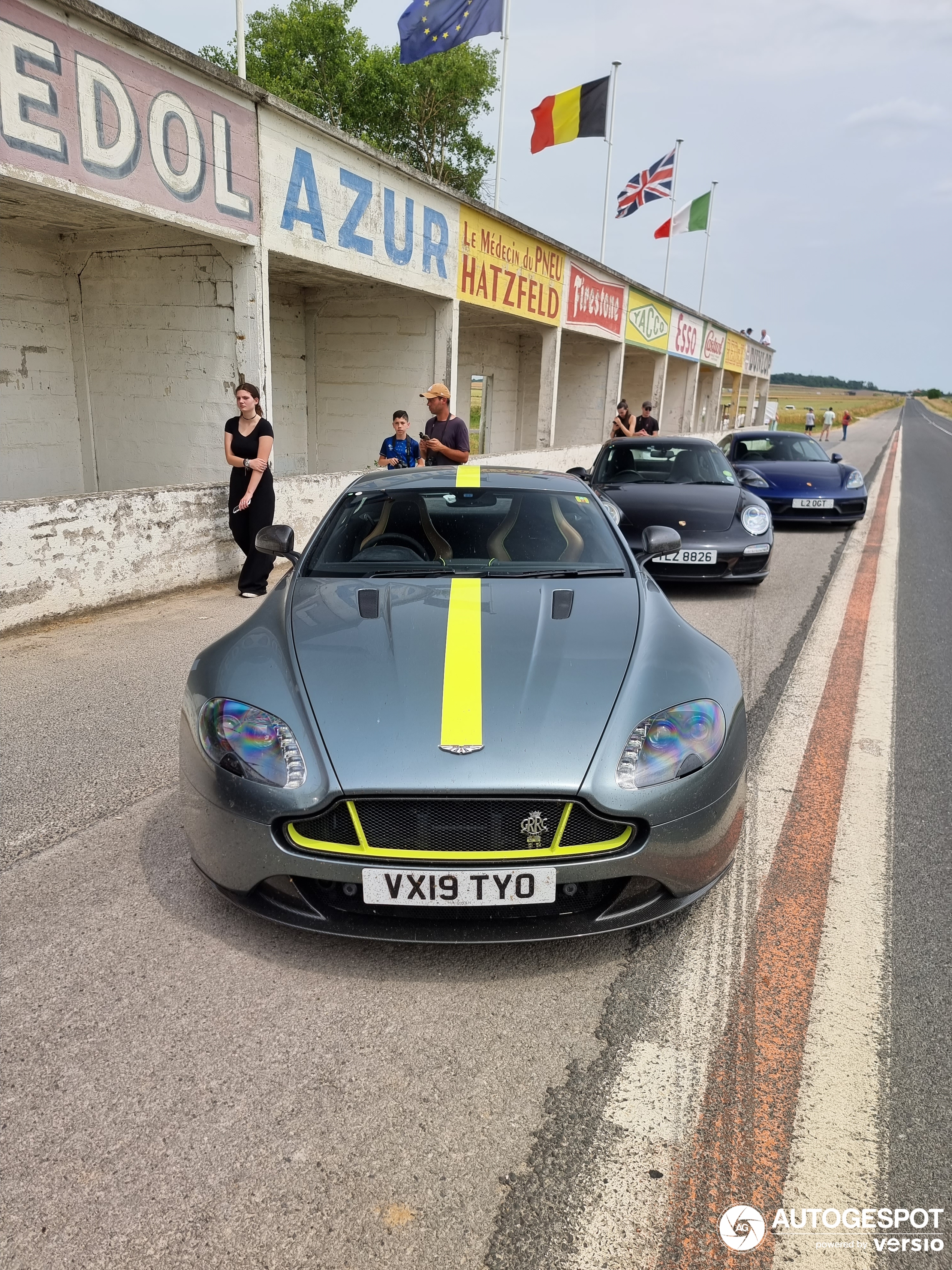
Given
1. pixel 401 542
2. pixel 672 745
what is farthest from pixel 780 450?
pixel 672 745

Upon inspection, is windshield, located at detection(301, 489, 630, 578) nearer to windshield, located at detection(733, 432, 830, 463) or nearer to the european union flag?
windshield, located at detection(733, 432, 830, 463)

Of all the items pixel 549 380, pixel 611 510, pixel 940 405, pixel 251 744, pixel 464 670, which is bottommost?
pixel 251 744

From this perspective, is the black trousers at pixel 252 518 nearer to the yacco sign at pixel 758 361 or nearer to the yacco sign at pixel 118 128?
the yacco sign at pixel 118 128

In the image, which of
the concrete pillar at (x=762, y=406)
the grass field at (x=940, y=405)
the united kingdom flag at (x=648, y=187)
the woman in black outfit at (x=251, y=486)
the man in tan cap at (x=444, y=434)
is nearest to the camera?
the woman in black outfit at (x=251, y=486)

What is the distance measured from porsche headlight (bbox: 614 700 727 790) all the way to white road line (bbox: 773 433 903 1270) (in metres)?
0.71

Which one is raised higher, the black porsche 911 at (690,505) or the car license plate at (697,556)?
the black porsche 911 at (690,505)

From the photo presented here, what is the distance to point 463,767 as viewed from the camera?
2.24 meters

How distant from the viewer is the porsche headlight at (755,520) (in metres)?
7.44

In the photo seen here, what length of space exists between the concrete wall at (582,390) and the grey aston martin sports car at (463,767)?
18.2 m

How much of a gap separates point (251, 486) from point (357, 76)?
33900 mm

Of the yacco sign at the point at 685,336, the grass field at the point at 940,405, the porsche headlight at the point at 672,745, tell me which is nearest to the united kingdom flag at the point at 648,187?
the yacco sign at the point at 685,336

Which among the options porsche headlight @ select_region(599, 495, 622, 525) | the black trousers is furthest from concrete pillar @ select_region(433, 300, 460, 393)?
porsche headlight @ select_region(599, 495, 622, 525)

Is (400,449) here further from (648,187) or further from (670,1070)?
(648,187)

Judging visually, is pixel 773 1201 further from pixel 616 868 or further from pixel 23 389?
pixel 23 389
